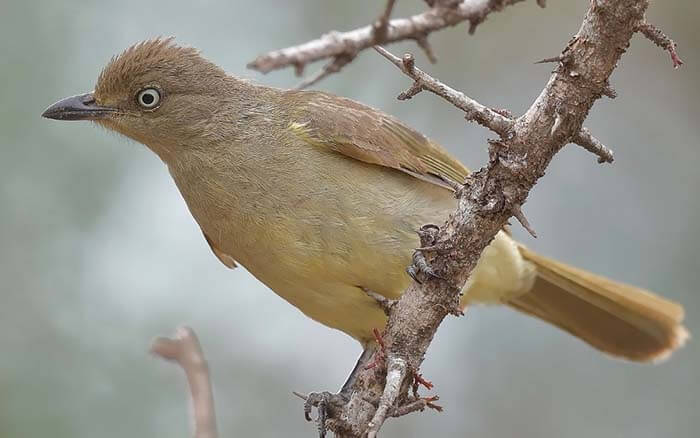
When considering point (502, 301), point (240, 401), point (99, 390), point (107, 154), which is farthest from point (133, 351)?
point (502, 301)

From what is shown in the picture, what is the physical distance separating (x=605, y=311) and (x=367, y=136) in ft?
6.49

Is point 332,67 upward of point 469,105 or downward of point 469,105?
downward

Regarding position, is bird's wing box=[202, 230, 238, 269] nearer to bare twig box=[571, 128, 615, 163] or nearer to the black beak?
the black beak

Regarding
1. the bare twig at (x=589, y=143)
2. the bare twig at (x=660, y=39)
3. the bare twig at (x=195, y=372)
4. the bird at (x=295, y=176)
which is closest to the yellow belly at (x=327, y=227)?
the bird at (x=295, y=176)

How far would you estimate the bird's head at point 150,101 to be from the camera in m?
4.92

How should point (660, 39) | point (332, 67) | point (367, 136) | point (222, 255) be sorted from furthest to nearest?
1. point (222, 255)
2. point (367, 136)
3. point (660, 39)
4. point (332, 67)

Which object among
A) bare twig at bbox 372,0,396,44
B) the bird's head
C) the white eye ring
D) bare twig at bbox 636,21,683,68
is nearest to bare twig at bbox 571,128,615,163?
bare twig at bbox 636,21,683,68

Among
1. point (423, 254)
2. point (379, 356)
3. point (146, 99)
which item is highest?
point (146, 99)

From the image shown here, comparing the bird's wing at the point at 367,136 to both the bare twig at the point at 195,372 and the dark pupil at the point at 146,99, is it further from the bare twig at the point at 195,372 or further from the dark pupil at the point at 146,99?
the bare twig at the point at 195,372

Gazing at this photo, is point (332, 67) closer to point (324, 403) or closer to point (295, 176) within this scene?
point (295, 176)

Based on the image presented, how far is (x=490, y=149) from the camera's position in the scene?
10.5 feet

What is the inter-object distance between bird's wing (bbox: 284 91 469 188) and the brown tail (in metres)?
1.04

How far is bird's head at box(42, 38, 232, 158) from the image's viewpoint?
492cm

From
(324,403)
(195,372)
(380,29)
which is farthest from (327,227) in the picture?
(380,29)
